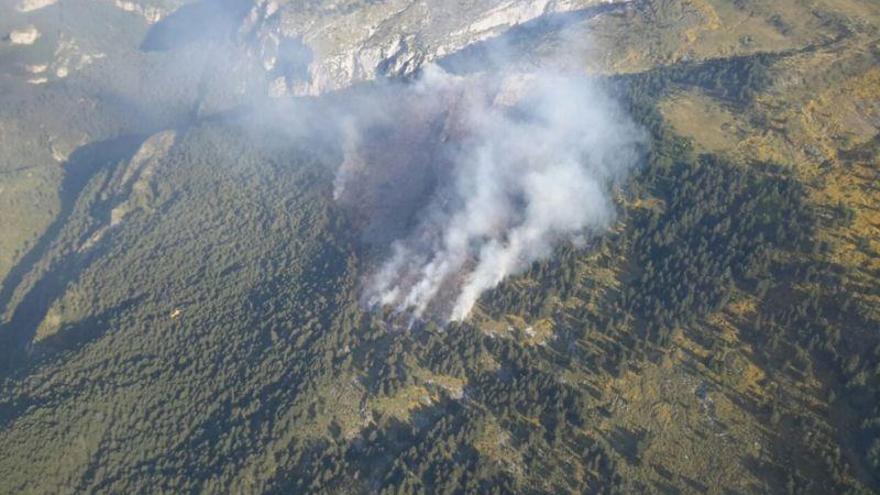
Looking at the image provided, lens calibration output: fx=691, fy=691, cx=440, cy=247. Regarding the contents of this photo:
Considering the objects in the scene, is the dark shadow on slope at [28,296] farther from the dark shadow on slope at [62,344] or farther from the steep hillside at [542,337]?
the dark shadow on slope at [62,344]

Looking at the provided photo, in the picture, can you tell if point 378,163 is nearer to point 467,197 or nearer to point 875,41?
point 467,197

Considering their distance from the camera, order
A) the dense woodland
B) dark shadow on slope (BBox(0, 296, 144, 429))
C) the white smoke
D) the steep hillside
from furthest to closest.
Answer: the white smoke → dark shadow on slope (BBox(0, 296, 144, 429)) → the steep hillside → the dense woodland

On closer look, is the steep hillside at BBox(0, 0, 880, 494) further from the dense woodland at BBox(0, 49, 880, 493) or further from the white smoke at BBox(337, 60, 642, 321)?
the white smoke at BBox(337, 60, 642, 321)

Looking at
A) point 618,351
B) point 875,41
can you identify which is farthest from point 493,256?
point 875,41

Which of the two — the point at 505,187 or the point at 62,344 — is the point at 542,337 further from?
the point at 62,344

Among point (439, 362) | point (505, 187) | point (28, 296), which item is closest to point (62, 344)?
point (28, 296)

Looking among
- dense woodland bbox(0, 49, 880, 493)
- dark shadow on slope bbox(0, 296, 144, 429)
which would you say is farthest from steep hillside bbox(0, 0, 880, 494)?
dark shadow on slope bbox(0, 296, 144, 429)
